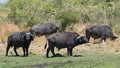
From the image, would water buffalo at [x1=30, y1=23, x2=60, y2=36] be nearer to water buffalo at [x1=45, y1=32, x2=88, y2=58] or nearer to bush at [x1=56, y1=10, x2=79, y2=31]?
bush at [x1=56, y1=10, x2=79, y2=31]

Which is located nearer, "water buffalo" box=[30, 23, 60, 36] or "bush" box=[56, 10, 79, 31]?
"water buffalo" box=[30, 23, 60, 36]

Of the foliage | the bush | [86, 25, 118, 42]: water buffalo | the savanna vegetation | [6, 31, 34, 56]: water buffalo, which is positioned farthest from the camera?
the foliage

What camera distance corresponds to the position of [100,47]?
27281 mm

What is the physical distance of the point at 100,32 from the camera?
29594 millimetres

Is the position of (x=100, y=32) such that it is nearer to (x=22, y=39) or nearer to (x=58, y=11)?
(x=58, y=11)

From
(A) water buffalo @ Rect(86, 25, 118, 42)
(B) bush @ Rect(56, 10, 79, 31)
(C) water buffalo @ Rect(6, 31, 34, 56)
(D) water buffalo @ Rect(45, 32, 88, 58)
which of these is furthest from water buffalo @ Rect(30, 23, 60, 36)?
(D) water buffalo @ Rect(45, 32, 88, 58)

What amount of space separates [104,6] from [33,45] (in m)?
11.9

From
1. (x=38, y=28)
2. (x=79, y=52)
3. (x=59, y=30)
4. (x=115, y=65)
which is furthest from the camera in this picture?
(x=59, y=30)

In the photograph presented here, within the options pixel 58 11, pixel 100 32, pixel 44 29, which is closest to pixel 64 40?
pixel 44 29

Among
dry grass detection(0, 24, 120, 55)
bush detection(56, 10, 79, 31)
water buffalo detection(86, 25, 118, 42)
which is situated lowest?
dry grass detection(0, 24, 120, 55)

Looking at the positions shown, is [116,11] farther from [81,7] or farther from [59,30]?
[59,30]

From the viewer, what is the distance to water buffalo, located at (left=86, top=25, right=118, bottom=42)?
2928 cm

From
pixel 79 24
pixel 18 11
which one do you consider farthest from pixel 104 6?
pixel 18 11

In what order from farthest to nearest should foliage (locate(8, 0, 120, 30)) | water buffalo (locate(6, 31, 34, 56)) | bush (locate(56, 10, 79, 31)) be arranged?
foliage (locate(8, 0, 120, 30)) → bush (locate(56, 10, 79, 31)) → water buffalo (locate(6, 31, 34, 56))
